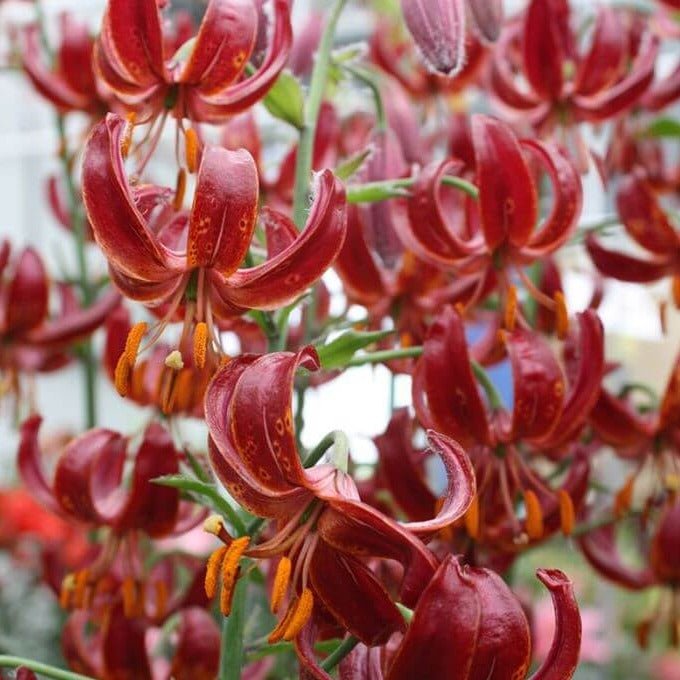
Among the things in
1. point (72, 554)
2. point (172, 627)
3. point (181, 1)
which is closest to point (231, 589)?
Result: point (172, 627)

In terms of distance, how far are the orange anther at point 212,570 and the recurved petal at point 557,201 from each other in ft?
1.18

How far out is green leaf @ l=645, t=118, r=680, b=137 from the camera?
3.97 feet

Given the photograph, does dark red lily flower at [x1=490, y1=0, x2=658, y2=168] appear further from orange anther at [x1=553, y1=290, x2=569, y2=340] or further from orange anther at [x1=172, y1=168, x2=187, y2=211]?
orange anther at [x1=172, y1=168, x2=187, y2=211]

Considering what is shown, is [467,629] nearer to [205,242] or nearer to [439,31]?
[205,242]

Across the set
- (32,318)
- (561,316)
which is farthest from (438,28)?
(32,318)

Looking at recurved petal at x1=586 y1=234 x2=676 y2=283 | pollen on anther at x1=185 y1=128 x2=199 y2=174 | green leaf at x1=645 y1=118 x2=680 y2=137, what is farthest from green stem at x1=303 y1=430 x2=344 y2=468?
green leaf at x1=645 y1=118 x2=680 y2=137

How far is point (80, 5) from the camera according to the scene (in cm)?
318

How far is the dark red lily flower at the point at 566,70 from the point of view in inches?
41.6

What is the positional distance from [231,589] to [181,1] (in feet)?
6.56

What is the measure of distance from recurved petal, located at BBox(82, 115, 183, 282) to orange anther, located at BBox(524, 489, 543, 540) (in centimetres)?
29

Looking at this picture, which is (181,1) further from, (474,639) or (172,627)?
(474,639)

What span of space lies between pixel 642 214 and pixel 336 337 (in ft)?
1.60

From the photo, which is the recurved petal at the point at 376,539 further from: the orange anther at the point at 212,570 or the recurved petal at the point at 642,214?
the recurved petal at the point at 642,214

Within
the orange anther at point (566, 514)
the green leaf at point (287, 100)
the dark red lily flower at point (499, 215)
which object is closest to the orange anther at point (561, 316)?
the dark red lily flower at point (499, 215)
